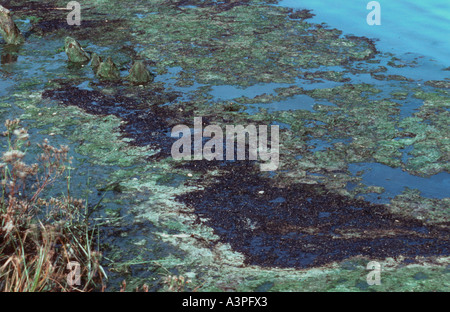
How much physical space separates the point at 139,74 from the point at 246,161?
1.96 meters

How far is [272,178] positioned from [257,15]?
3.92 m

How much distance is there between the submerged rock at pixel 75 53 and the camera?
6188mm

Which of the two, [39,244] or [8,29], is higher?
[39,244]

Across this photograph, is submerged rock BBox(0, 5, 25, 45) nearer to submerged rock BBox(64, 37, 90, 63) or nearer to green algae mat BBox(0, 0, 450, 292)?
green algae mat BBox(0, 0, 450, 292)

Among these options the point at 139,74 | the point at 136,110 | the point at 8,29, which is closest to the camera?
the point at 136,110

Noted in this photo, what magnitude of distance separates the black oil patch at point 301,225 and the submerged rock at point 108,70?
233cm

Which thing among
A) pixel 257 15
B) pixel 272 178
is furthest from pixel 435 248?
pixel 257 15

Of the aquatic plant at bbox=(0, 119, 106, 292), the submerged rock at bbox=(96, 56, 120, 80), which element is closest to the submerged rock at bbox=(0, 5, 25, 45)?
the submerged rock at bbox=(96, 56, 120, 80)

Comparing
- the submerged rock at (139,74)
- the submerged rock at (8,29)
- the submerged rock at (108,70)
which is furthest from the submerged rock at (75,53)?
the submerged rock at (8,29)

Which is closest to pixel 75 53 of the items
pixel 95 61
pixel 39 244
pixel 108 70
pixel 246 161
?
pixel 95 61

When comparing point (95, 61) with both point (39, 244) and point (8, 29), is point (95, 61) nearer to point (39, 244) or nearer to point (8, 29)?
point (8, 29)

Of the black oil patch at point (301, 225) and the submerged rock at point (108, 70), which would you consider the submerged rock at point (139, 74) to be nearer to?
the submerged rock at point (108, 70)

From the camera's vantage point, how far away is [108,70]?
574 cm
